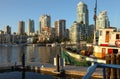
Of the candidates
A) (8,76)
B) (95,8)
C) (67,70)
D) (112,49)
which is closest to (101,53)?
(112,49)

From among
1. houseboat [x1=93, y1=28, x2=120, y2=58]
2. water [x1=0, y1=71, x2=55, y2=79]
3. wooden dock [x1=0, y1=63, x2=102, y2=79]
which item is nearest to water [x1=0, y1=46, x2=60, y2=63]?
wooden dock [x1=0, y1=63, x2=102, y2=79]

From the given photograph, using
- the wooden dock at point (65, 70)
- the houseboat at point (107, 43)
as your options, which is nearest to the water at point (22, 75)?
the wooden dock at point (65, 70)

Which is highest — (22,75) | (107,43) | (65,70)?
(107,43)

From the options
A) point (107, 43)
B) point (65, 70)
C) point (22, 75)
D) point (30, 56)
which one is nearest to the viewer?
Result: point (65, 70)

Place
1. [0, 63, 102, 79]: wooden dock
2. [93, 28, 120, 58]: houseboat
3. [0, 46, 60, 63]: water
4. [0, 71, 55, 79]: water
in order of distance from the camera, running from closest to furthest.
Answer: [0, 63, 102, 79]: wooden dock → [0, 71, 55, 79]: water → [93, 28, 120, 58]: houseboat → [0, 46, 60, 63]: water

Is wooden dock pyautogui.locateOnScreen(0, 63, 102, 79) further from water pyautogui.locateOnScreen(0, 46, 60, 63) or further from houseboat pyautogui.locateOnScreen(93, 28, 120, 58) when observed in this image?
water pyautogui.locateOnScreen(0, 46, 60, 63)

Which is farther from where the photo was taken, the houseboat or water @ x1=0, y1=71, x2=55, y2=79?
the houseboat

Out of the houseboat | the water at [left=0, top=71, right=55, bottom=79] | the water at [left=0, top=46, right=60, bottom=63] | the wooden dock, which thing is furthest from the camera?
the water at [left=0, top=46, right=60, bottom=63]

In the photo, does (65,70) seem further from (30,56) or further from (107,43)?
(30,56)

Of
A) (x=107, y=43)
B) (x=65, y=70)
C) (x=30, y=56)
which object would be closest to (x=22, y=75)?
(x=65, y=70)

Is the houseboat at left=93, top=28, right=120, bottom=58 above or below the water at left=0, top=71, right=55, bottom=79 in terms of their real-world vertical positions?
above

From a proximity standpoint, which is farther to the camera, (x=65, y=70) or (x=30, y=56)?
(x=30, y=56)

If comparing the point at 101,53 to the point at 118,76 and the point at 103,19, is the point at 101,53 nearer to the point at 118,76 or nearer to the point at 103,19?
the point at 118,76

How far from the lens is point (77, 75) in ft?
108
